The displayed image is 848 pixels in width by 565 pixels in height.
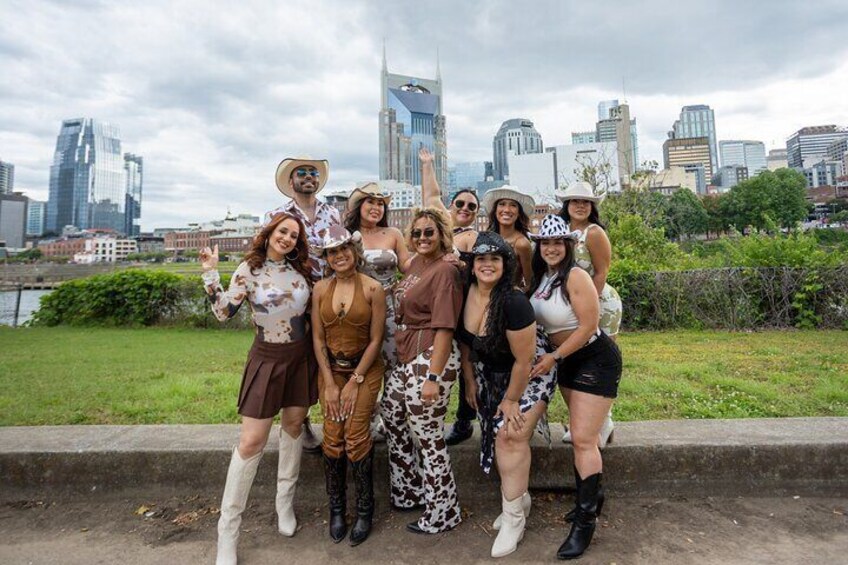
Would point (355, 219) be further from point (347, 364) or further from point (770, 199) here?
point (770, 199)

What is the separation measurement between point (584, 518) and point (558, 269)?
140 centimetres

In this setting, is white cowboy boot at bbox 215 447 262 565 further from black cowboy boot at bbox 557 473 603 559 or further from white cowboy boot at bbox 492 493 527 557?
black cowboy boot at bbox 557 473 603 559

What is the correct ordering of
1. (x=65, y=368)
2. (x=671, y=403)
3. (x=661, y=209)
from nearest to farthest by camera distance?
(x=671, y=403) < (x=65, y=368) < (x=661, y=209)

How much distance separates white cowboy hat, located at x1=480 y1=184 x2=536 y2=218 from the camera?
11.1 feet

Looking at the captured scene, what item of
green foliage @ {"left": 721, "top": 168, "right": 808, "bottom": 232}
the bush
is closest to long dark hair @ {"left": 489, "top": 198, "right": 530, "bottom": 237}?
the bush

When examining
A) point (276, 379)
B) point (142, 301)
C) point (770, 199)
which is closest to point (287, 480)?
point (276, 379)

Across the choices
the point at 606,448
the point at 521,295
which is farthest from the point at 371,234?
the point at 606,448

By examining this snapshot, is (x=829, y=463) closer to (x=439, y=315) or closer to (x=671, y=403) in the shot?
(x=671, y=403)

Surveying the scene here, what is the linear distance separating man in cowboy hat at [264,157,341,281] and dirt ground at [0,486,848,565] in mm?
1942

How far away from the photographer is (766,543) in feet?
8.47

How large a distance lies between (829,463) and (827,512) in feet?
1.18

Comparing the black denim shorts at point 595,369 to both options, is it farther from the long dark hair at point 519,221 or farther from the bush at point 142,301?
the bush at point 142,301

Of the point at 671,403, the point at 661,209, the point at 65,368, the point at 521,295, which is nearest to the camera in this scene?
the point at 521,295

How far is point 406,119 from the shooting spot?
12731 centimetres
